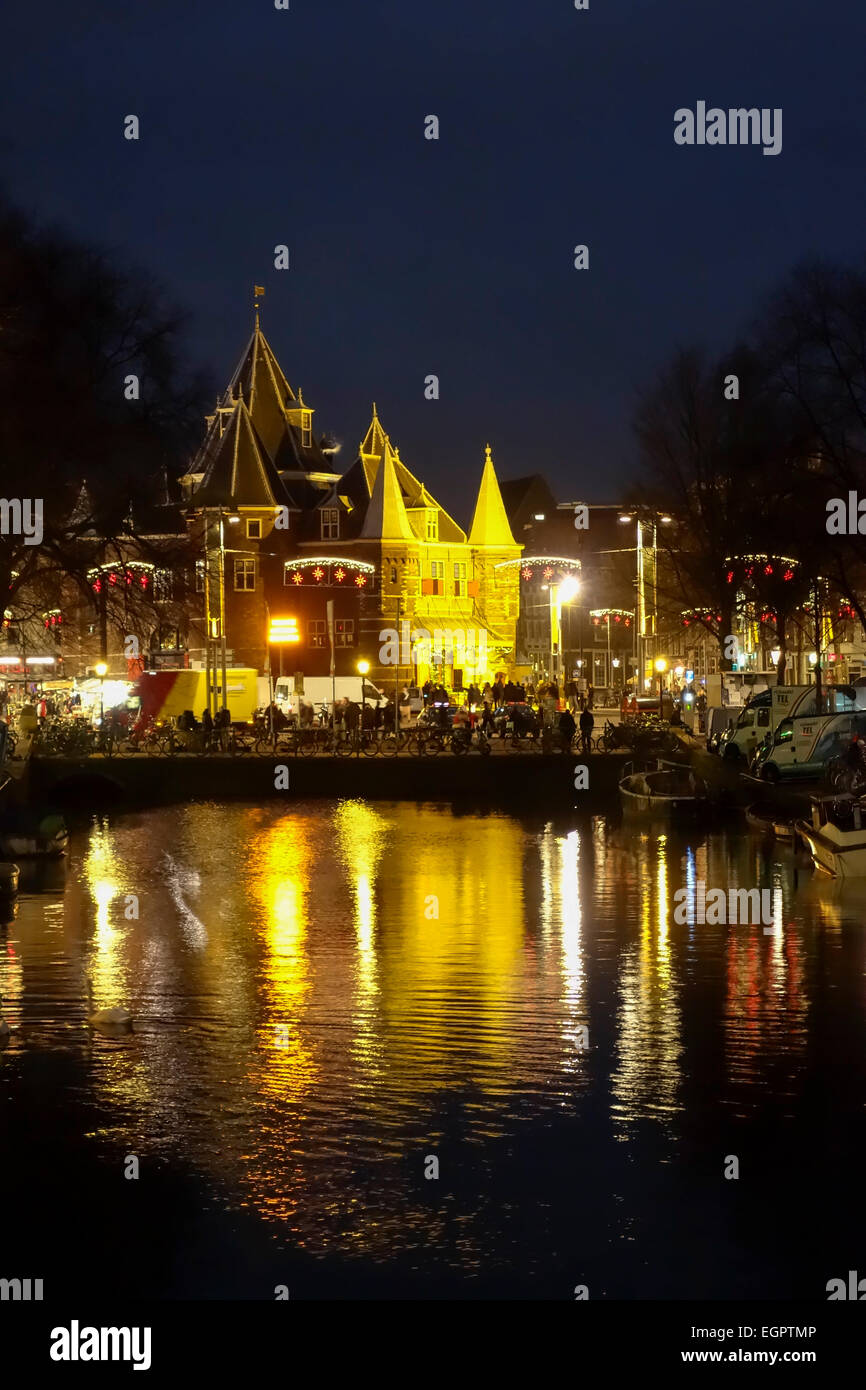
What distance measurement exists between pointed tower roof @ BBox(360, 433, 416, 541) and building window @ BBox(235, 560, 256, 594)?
21.6 feet

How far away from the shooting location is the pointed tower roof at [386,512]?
99.4 m

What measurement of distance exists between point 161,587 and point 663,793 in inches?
589

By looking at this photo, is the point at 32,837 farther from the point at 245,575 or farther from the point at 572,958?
the point at 245,575

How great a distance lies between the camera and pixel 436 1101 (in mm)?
13852

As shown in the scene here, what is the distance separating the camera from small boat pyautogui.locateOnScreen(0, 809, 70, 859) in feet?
107

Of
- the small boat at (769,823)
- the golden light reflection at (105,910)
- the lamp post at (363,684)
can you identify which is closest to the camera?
the golden light reflection at (105,910)

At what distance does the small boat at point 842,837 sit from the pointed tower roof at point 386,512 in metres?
71.0

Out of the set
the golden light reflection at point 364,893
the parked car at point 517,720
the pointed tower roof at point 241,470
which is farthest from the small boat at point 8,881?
the pointed tower roof at point 241,470

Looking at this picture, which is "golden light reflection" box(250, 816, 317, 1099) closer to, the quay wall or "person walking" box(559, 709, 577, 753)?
the quay wall

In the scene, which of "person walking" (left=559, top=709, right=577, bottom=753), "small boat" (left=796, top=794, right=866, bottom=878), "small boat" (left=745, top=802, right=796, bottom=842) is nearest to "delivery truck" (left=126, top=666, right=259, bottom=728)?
"person walking" (left=559, top=709, right=577, bottom=753)

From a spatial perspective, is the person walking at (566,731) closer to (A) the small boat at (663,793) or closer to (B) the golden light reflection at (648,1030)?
(A) the small boat at (663,793)

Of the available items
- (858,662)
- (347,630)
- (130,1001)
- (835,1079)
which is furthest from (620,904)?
(858,662)
